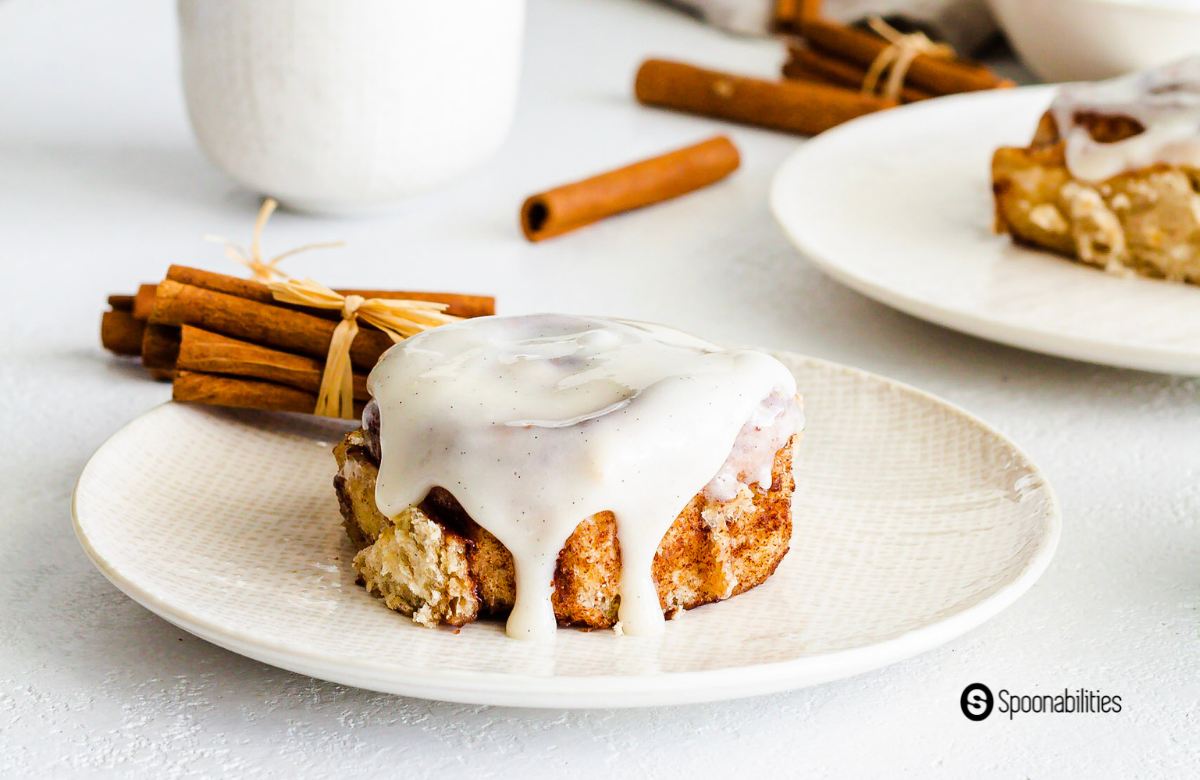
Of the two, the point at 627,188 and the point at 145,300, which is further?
the point at 627,188

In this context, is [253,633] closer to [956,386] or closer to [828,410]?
[828,410]

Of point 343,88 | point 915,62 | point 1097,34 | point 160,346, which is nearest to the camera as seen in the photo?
point 160,346

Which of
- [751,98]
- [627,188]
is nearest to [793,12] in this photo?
[751,98]

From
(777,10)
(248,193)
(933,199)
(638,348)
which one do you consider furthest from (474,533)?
(777,10)

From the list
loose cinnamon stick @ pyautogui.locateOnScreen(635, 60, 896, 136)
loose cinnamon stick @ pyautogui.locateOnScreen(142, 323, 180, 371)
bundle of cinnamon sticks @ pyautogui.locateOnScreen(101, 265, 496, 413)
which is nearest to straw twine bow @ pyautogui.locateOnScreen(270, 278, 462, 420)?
bundle of cinnamon sticks @ pyautogui.locateOnScreen(101, 265, 496, 413)

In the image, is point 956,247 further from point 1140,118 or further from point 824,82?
point 824,82

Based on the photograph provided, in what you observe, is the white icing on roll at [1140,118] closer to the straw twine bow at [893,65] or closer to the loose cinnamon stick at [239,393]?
the straw twine bow at [893,65]
